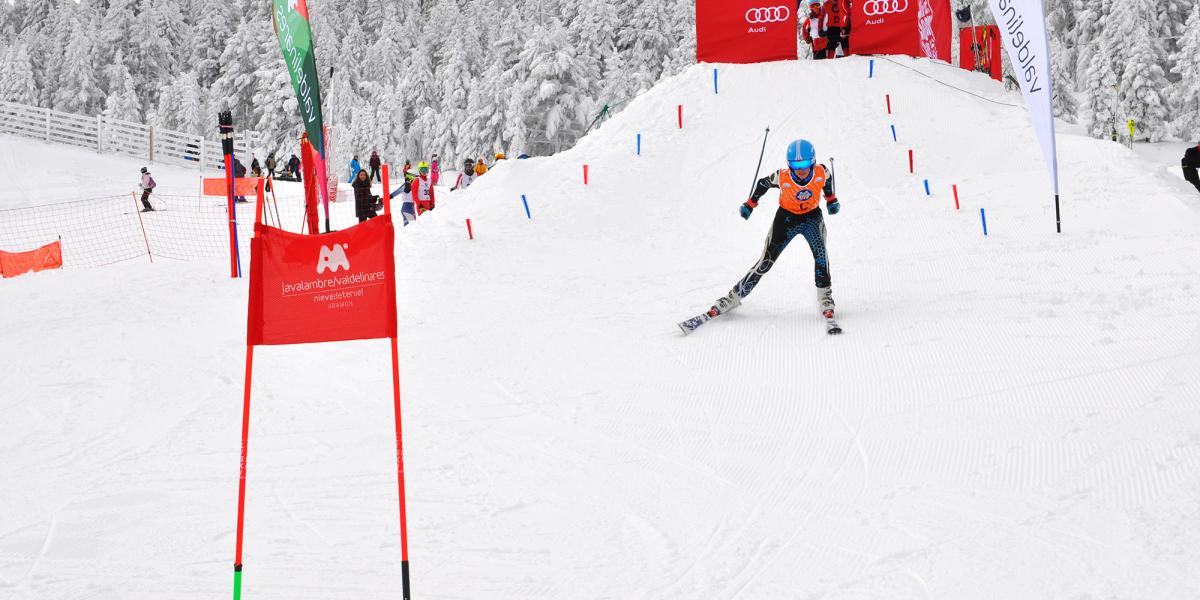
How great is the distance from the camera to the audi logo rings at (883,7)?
57.3ft

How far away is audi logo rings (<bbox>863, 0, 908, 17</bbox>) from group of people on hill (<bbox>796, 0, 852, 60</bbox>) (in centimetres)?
38

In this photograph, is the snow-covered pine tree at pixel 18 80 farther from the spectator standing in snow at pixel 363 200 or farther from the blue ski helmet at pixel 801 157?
the blue ski helmet at pixel 801 157

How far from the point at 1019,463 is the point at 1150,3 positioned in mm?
45905

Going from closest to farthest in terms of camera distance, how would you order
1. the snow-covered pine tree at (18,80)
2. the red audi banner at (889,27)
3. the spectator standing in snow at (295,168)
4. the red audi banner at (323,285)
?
the red audi banner at (323,285)
the red audi banner at (889,27)
the spectator standing in snow at (295,168)
the snow-covered pine tree at (18,80)

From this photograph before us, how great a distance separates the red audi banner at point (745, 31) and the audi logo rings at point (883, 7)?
4.85 feet

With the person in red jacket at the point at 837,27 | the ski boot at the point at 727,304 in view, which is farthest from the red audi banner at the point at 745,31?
the ski boot at the point at 727,304

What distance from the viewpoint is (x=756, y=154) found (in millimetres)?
15453

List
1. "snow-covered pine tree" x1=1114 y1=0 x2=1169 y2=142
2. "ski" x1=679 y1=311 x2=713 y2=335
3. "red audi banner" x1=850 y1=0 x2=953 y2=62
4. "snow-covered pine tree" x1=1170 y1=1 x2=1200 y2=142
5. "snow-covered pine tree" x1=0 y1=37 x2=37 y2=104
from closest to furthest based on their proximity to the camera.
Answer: "ski" x1=679 y1=311 x2=713 y2=335 < "red audi banner" x1=850 y1=0 x2=953 y2=62 < "snow-covered pine tree" x1=1170 y1=1 x2=1200 y2=142 < "snow-covered pine tree" x1=1114 y1=0 x2=1169 y2=142 < "snow-covered pine tree" x1=0 y1=37 x2=37 y2=104

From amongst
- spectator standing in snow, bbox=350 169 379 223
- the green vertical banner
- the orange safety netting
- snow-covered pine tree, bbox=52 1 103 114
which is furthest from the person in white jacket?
snow-covered pine tree, bbox=52 1 103 114

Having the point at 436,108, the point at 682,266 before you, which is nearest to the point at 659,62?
the point at 436,108

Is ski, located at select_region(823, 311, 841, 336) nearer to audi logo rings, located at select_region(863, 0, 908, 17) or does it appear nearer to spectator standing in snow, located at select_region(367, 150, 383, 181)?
audi logo rings, located at select_region(863, 0, 908, 17)

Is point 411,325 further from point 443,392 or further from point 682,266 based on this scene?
point 682,266

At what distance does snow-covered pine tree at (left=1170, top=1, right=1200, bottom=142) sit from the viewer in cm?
3728

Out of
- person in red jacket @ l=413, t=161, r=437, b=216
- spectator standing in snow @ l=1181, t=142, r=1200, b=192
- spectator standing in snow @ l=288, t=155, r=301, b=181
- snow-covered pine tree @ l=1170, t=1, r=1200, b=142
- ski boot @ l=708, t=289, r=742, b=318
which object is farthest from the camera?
snow-covered pine tree @ l=1170, t=1, r=1200, b=142
